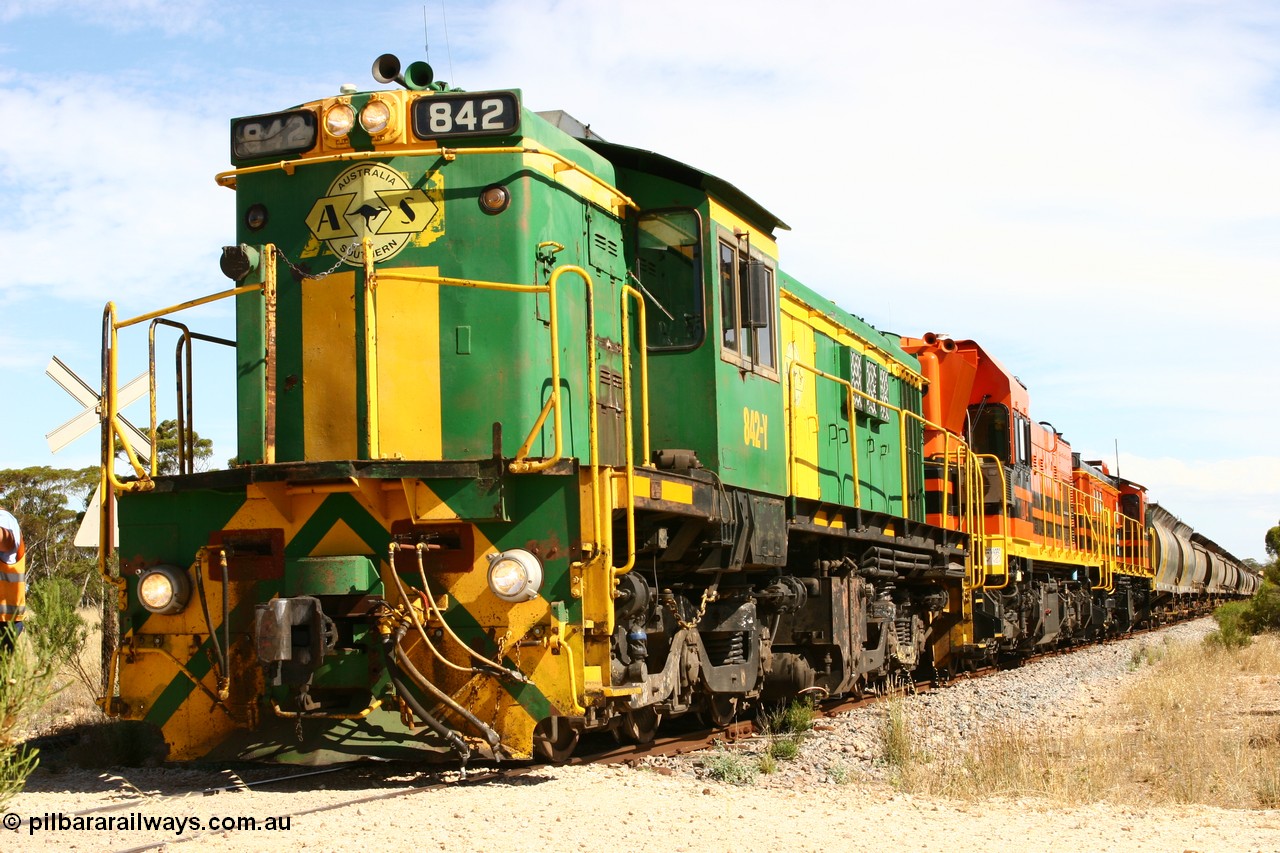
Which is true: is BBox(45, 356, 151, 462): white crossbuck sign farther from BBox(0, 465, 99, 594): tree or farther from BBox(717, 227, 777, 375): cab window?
BBox(0, 465, 99, 594): tree

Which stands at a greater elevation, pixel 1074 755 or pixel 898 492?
pixel 898 492

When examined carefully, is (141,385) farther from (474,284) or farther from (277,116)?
(474,284)

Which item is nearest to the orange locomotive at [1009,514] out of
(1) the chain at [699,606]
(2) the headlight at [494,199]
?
(1) the chain at [699,606]

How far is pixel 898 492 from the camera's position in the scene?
13641 millimetres

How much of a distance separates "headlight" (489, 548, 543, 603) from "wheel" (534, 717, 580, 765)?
3.04 feet

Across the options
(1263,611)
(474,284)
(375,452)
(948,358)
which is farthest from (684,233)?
(1263,611)

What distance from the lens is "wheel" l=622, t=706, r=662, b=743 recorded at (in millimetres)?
8484

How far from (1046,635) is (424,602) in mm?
14726

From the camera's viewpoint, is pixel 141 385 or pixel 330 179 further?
pixel 141 385

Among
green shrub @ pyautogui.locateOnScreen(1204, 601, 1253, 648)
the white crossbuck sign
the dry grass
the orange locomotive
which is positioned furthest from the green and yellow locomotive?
green shrub @ pyautogui.locateOnScreen(1204, 601, 1253, 648)

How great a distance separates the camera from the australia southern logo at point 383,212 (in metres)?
7.63

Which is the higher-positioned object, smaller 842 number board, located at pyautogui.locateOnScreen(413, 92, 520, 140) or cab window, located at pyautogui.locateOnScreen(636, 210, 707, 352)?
smaller 842 number board, located at pyautogui.locateOnScreen(413, 92, 520, 140)

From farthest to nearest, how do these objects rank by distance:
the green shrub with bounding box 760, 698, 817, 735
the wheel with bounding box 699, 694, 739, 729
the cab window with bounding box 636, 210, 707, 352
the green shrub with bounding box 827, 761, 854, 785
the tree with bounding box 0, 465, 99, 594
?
the tree with bounding box 0, 465, 99, 594
the green shrub with bounding box 760, 698, 817, 735
the wheel with bounding box 699, 694, 739, 729
the cab window with bounding box 636, 210, 707, 352
the green shrub with bounding box 827, 761, 854, 785

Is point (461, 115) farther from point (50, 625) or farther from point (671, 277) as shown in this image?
point (50, 625)
